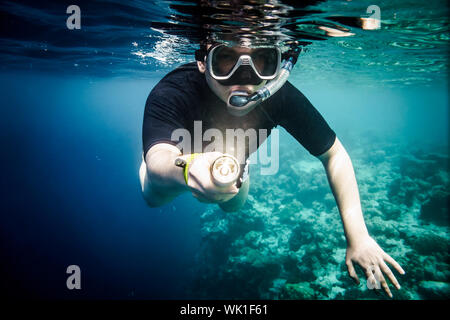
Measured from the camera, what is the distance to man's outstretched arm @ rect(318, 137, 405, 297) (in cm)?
209

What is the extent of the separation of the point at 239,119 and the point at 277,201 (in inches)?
500

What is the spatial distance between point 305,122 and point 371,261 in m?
1.71

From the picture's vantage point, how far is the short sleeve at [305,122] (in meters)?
2.72

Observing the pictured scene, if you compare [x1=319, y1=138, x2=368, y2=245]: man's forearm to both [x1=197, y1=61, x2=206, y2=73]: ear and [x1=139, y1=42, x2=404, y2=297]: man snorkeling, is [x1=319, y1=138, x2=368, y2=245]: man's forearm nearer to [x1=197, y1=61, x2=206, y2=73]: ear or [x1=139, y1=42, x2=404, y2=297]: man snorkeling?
[x1=139, y1=42, x2=404, y2=297]: man snorkeling

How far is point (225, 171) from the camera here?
3.71ft

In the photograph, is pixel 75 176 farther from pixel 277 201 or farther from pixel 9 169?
pixel 277 201

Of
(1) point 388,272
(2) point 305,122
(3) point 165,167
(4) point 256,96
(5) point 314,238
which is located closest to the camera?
(3) point 165,167

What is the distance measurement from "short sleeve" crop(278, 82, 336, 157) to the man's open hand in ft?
3.79

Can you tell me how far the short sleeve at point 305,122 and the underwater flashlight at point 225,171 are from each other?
196 cm

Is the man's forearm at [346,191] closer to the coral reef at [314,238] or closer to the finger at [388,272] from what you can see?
the finger at [388,272]

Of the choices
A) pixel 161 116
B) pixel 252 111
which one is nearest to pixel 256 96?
pixel 252 111
